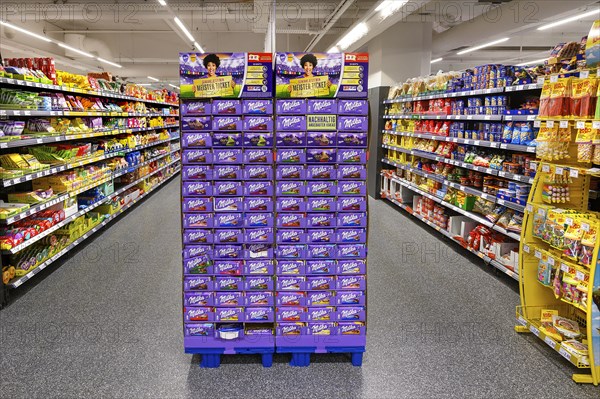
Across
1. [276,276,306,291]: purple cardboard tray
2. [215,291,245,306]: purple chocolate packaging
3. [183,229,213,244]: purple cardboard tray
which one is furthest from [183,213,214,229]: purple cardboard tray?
[276,276,306,291]: purple cardboard tray

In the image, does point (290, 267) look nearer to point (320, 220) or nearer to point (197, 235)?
point (320, 220)

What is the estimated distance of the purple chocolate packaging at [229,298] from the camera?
2.98 m

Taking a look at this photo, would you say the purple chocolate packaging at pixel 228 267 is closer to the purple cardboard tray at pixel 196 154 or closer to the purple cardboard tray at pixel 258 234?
the purple cardboard tray at pixel 258 234

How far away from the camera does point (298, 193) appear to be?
9.47ft

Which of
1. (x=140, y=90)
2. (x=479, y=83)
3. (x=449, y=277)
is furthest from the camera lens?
(x=140, y=90)

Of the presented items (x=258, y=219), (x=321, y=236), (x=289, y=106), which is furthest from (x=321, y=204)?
(x=289, y=106)

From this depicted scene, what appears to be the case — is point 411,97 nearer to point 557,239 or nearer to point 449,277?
point 449,277

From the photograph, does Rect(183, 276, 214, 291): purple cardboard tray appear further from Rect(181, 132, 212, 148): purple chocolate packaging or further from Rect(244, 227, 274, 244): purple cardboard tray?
Rect(181, 132, 212, 148): purple chocolate packaging

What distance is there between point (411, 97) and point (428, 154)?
130 cm

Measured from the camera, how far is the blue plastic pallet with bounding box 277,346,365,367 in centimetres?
299

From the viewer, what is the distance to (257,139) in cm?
283

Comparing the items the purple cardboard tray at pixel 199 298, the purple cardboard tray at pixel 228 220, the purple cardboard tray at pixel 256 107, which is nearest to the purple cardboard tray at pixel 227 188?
the purple cardboard tray at pixel 228 220

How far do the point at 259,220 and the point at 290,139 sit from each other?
0.58 m

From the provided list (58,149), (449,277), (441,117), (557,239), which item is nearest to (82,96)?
(58,149)
